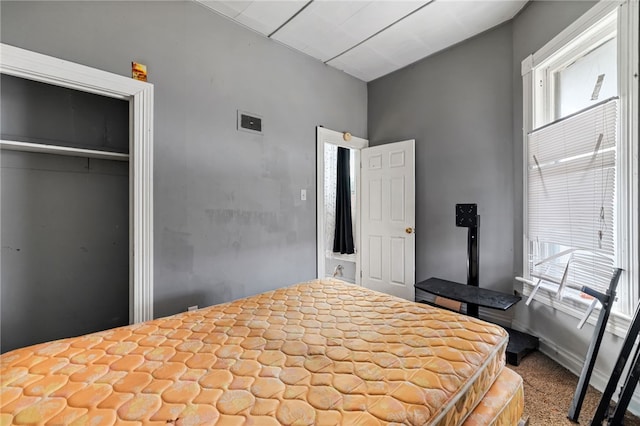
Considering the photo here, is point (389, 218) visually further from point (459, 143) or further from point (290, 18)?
point (290, 18)

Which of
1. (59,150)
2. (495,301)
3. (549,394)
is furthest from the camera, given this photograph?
(495,301)

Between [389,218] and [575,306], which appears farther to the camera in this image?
[389,218]

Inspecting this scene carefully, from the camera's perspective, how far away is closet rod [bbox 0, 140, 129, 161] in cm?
172

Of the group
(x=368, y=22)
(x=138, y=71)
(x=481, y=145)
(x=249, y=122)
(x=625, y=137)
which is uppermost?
(x=368, y=22)

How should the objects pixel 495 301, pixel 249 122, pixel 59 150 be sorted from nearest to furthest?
pixel 59 150, pixel 495 301, pixel 249 122

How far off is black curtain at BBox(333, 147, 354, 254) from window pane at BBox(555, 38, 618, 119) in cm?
258

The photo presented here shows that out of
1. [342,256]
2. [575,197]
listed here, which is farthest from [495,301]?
[342,256]

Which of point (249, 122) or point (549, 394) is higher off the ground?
point (249, 122)

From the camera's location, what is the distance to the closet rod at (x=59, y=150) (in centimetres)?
172

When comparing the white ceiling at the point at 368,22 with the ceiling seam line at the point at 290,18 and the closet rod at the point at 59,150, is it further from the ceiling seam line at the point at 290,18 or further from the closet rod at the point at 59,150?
the closet rod at the point at 59,150

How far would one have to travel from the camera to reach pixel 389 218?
3494 mm

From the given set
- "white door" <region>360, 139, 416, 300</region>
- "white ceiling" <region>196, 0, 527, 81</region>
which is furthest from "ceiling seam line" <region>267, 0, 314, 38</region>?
"white door" <region>360, 139, 416, 300</region>

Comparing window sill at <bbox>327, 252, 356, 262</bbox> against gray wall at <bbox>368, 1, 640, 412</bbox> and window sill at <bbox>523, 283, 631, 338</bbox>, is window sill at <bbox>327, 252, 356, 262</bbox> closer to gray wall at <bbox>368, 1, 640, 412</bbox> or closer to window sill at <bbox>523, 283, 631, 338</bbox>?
gray wall at <bbox>368, 1, 640, 412</bbox>

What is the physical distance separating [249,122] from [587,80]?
268cm
